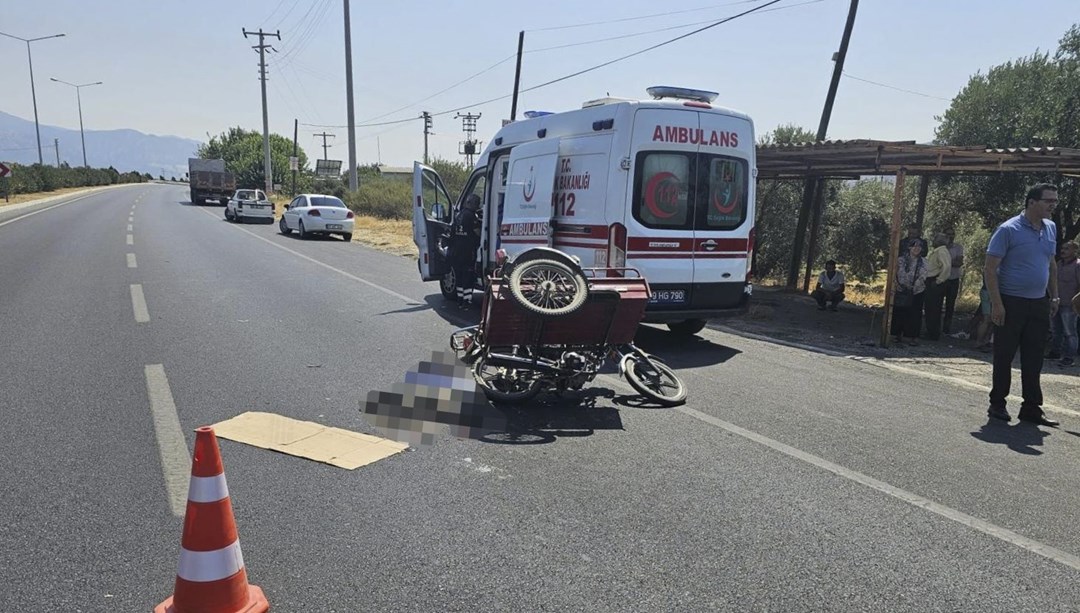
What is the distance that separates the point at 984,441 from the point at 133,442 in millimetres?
5784

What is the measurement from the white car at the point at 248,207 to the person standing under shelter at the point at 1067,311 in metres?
28.6

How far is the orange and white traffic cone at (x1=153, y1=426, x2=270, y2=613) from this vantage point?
258cm

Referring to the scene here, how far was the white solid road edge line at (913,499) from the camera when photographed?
3.46 meters

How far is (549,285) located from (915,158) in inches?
288

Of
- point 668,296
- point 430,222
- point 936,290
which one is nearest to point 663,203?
point 668,296

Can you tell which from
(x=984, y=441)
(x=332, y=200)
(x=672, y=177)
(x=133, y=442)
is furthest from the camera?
(x=332, y=200)

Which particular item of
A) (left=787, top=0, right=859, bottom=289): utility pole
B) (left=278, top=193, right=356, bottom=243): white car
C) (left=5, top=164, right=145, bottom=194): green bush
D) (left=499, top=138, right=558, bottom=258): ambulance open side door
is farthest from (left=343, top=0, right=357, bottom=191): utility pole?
(left=499, top=138, right=558, bottom=258): ambulance open side door

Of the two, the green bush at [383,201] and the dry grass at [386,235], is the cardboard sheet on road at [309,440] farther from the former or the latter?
the green bush at [383,201]

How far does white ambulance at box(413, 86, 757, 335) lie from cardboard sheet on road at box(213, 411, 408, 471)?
147 inches

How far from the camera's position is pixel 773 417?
18.1 ft

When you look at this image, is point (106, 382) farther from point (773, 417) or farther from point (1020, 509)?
point (1020, 509)

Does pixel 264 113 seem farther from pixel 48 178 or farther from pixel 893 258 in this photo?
pixel 893 258

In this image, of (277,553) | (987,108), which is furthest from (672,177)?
(987,108)

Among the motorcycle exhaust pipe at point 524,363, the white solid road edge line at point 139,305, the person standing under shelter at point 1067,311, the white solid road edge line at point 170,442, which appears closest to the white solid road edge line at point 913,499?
the motorcycle exhaust pipe at point 524,363
